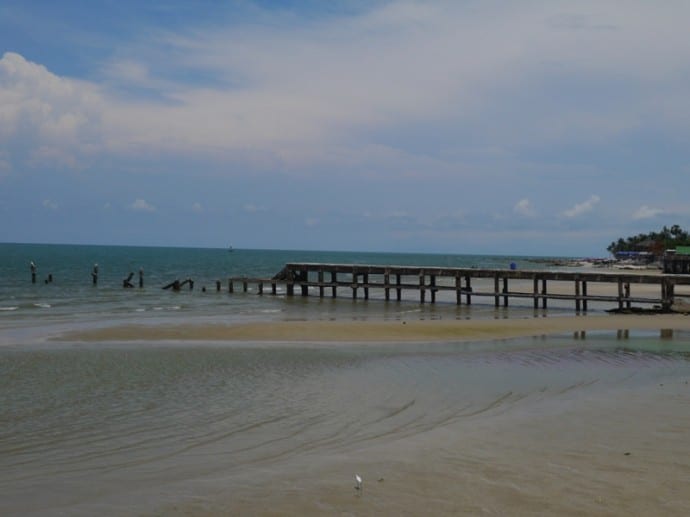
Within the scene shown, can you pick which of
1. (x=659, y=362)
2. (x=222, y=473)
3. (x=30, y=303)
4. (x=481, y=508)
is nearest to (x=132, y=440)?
(x=222, y=473)

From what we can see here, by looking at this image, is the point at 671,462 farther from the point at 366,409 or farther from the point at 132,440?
the point at 132,440

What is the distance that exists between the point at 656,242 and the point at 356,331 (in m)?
114

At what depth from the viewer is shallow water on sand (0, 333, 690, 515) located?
6602 millimetres

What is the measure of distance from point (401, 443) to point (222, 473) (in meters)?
2.29

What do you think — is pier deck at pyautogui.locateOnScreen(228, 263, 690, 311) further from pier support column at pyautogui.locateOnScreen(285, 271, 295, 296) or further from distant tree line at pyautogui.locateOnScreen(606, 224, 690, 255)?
distant tree line at pyautogui.locateOnScreen(606, 224, 690, 255)

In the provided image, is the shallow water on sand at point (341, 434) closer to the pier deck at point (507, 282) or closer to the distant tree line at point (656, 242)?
the pier deck at point (507, 282)

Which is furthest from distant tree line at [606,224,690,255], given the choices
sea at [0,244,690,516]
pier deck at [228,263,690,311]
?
sea at [0,244,690,516]

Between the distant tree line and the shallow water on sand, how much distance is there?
10377cm

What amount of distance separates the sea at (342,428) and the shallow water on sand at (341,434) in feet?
0.11

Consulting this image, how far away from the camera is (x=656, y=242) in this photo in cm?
12362

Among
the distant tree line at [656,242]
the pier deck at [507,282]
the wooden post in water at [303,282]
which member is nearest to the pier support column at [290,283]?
the pier deck at [507,282]

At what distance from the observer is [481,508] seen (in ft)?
20.4

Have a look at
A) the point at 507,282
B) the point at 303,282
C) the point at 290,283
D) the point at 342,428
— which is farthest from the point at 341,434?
the point at 290,283

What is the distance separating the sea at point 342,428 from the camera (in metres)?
6.62
